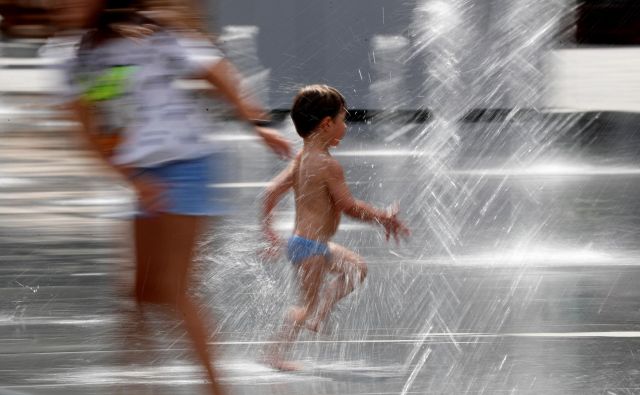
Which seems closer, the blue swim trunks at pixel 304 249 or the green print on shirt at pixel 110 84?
the green print on shirt at pixel 110 84

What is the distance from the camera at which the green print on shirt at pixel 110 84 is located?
11.5 ft

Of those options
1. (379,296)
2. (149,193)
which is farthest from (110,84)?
(379,296)

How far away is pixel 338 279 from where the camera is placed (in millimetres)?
4941

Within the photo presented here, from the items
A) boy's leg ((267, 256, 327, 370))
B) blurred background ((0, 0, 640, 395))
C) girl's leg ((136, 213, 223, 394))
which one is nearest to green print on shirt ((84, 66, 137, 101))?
blurred background ((0, 0, 640, 395))

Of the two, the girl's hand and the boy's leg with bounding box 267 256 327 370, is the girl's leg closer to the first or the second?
the girl's hand

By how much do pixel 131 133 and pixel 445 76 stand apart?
16.5m

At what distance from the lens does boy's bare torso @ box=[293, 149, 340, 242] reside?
4.86 meters

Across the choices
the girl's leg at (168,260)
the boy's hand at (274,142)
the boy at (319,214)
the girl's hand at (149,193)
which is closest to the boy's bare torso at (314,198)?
the boy at (319,214)

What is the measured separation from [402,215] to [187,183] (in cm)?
544

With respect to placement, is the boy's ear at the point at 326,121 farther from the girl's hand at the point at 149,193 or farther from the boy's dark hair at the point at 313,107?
the girl's hand at the point at 149,193

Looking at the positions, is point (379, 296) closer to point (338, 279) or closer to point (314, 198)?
point (338, 279)

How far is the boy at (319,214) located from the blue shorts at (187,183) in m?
1.21

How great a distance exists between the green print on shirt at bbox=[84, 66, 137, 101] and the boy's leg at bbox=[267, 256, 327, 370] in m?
1.54

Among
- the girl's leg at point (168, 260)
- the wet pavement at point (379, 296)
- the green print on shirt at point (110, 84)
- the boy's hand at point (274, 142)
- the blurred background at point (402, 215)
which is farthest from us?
the blurred background at point (402, 215)
